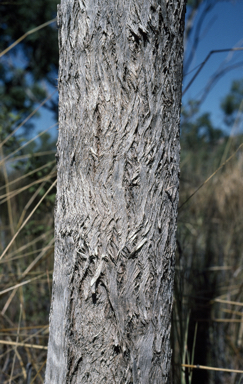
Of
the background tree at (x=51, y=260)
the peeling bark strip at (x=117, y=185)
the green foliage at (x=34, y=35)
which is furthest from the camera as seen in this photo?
the green foliage at (x=34, y=35)

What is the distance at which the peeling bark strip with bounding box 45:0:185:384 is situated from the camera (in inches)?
20.4

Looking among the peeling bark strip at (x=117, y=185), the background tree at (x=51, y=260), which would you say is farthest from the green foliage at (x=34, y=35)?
the peeling bark strip at (x=117, y=185)

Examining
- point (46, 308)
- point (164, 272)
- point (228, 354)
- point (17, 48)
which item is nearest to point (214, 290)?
point (228, 354)

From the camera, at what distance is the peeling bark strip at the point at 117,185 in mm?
519

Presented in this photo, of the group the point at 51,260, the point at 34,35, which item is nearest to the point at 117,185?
the point at 51,260

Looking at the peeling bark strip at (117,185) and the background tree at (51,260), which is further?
the background tree at (51,260)

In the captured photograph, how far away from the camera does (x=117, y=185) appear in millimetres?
526

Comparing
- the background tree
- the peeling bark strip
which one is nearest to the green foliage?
the background tree

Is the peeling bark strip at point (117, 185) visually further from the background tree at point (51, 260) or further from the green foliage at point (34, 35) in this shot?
the green foliage at point (34, 35)

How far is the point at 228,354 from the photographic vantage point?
142 cm

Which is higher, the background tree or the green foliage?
the green foliage

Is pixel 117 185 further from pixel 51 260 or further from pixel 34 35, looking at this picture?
pixel 34 35

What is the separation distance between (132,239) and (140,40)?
1.25ft

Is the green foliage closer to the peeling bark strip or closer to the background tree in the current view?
the background tree
